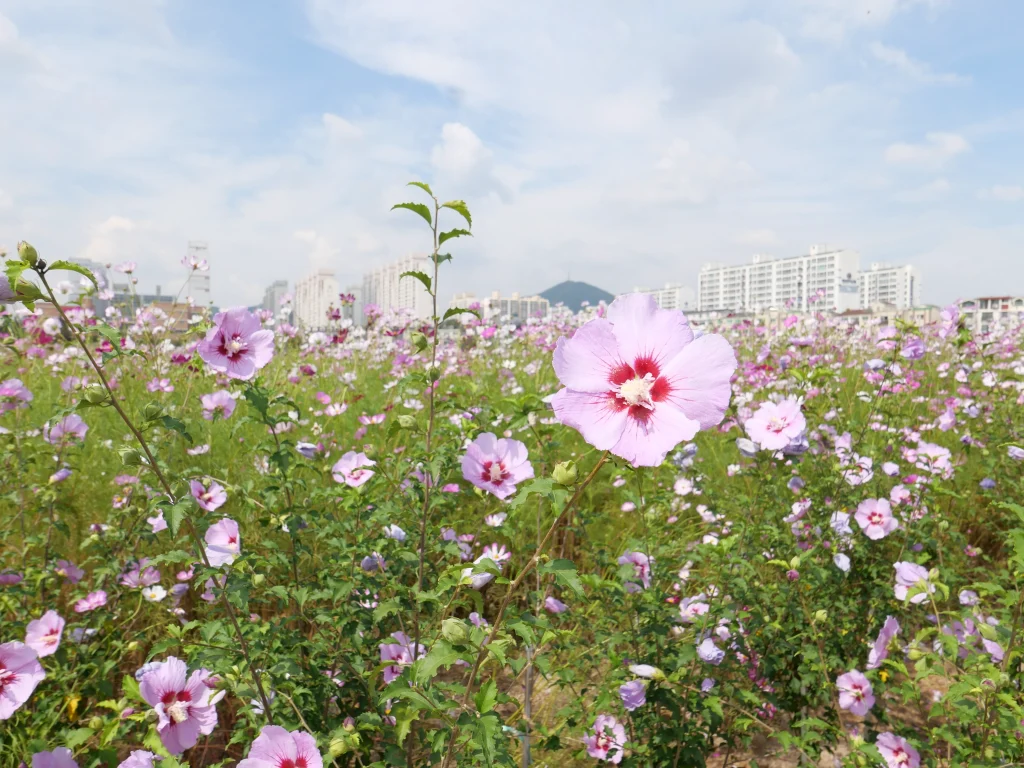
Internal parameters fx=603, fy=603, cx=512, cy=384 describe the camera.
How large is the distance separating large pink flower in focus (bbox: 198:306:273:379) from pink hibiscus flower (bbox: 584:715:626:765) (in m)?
1.35

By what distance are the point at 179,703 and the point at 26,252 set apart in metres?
1.05

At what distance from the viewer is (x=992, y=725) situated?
138 centimetres

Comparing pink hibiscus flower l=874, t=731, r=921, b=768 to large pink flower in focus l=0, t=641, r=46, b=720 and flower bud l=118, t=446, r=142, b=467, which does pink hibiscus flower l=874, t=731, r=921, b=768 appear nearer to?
flower bud l=118, t=446, r=142, b=467

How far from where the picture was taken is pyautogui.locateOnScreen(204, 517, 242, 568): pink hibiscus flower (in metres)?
1.61

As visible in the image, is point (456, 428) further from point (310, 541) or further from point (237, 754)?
point (237, 754)

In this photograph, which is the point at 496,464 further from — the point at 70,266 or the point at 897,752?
the point at 897,752

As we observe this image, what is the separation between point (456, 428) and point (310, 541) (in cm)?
92

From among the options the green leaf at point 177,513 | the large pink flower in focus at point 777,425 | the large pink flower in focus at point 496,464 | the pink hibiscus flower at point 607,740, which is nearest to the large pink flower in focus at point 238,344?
the green leaf at point 177,513

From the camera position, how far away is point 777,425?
75.2 inches

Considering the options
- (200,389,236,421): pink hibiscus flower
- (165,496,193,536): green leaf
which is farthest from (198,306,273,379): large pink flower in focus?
(165,496,193,536): green leaf

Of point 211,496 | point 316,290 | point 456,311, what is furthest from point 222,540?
point 316,290

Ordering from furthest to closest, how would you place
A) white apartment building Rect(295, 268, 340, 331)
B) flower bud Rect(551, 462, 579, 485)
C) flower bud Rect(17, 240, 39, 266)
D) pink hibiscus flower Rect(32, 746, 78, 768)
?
white apartment building Rect(295, 268, 340, 331), pink hibiscus flower Rect(32, 746, 78, 768), flower bud Rect(17, 240, 39, 266), flower bud Rect(551, 462, 579, 485)

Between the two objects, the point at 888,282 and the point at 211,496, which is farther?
the point at 888,282

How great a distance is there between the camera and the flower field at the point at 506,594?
1.01 meters
